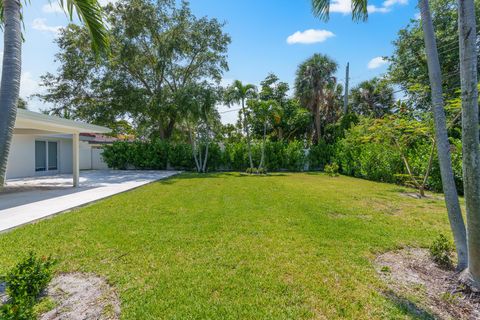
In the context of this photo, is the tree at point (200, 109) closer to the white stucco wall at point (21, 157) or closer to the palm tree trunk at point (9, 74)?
the white stucco wall at point (21, 157)

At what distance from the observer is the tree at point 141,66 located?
16016 mm

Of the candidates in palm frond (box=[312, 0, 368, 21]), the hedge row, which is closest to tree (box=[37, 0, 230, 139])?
the hedge row

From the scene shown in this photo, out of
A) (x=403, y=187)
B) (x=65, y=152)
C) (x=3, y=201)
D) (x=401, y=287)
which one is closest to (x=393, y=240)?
(x=401, y=287)

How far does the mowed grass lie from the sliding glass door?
1147 centimetres

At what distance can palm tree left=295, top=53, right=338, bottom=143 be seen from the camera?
60.3ft

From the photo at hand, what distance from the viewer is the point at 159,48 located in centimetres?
1647

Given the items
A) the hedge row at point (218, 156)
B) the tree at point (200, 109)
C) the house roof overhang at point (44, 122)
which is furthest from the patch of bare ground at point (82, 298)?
the hedge row at point (218, 156)

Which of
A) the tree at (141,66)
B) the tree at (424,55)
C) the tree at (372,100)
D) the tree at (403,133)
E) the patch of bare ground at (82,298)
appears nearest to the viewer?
the patch of bare ground at (82,298)

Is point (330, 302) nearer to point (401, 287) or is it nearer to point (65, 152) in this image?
point (401, 287)

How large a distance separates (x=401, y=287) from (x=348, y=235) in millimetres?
1665

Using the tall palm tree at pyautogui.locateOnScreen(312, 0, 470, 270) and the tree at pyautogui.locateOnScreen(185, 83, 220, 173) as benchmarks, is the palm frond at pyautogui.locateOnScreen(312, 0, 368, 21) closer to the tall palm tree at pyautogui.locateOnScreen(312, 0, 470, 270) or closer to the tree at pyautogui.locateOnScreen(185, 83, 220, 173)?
the tall palm tree at pyautogui.locateOnScreen(312, 0, 470, 270)

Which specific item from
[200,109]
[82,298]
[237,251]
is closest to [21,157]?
[200,109]

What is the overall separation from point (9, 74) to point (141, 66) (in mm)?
16803

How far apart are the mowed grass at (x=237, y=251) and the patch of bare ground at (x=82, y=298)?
112 mm
